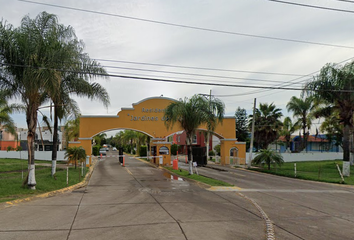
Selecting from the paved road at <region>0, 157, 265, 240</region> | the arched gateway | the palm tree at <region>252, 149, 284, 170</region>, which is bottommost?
the paved road at <region>0, 157, 265, 240</region>

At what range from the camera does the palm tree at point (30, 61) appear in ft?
43.1

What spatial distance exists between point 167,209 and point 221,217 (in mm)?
1908

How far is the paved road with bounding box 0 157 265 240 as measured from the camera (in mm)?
7238

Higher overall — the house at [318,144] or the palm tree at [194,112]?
the palm tree at [194,112]

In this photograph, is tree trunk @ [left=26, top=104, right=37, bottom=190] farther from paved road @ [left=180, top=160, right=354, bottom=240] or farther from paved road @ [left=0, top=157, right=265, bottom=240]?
paved road @ [left=180, top=160, right=354, bottom=240]

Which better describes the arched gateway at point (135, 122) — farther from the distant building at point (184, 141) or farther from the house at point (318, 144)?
the distant building at point (184, 141)

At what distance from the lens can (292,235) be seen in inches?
295

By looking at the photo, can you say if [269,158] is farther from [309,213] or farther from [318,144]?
[318,144]

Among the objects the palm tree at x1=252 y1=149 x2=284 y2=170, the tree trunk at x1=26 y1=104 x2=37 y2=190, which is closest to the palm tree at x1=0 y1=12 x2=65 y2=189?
the tree trunk at x1=26 y1=104 x2=37 y2=190

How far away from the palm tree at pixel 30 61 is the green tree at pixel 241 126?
51.0 metres

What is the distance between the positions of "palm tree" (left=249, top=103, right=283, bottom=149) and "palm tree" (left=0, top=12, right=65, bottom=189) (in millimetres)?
34746

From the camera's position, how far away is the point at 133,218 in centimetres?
880

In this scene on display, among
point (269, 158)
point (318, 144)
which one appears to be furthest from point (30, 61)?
point (318, 144)

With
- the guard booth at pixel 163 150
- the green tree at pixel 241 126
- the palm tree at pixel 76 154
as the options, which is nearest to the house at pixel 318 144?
the green tree at pixel 241 126
